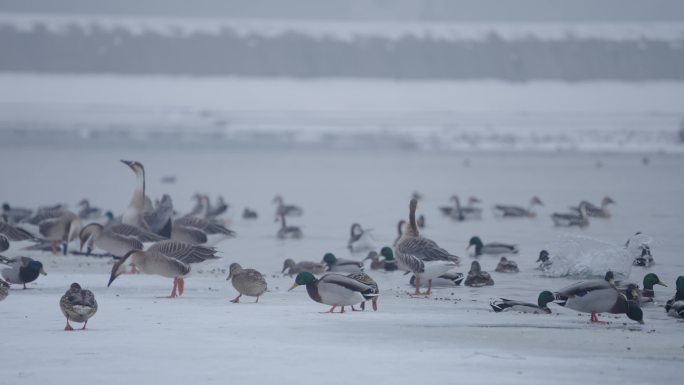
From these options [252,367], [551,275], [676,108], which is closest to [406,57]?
[676,108]

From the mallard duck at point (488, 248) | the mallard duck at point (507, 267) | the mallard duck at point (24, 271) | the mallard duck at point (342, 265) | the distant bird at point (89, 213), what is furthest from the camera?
the distant bird at point (89, 213)

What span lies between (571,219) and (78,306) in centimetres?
1091

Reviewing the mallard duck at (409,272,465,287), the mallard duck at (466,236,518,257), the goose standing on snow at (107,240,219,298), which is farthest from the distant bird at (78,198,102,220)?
the mallard duck at (409,272,465,287)

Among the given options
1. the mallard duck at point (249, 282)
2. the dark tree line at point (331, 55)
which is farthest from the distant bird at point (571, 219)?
the dark tree line at point (331, 55)

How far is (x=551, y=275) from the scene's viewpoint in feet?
41.1

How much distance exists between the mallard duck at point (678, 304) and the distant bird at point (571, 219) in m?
8.22

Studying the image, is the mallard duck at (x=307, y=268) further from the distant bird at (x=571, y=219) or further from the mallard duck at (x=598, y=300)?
the distant bird at (x=571, y=219)

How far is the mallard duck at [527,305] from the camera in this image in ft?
32.0

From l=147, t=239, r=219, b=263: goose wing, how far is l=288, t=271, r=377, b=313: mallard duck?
162 centimetres

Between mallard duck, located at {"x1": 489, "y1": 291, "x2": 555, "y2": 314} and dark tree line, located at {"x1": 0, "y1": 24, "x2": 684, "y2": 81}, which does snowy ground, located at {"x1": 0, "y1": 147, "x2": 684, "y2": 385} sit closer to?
mallard duck, located at {"x1": 489, "y1": 291, "x2": 555, "y2": 314}

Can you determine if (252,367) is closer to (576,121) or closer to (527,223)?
(527,223)

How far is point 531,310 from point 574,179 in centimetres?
1945

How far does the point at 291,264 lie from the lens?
42.0 feet

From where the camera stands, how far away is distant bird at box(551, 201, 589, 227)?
1830cm
